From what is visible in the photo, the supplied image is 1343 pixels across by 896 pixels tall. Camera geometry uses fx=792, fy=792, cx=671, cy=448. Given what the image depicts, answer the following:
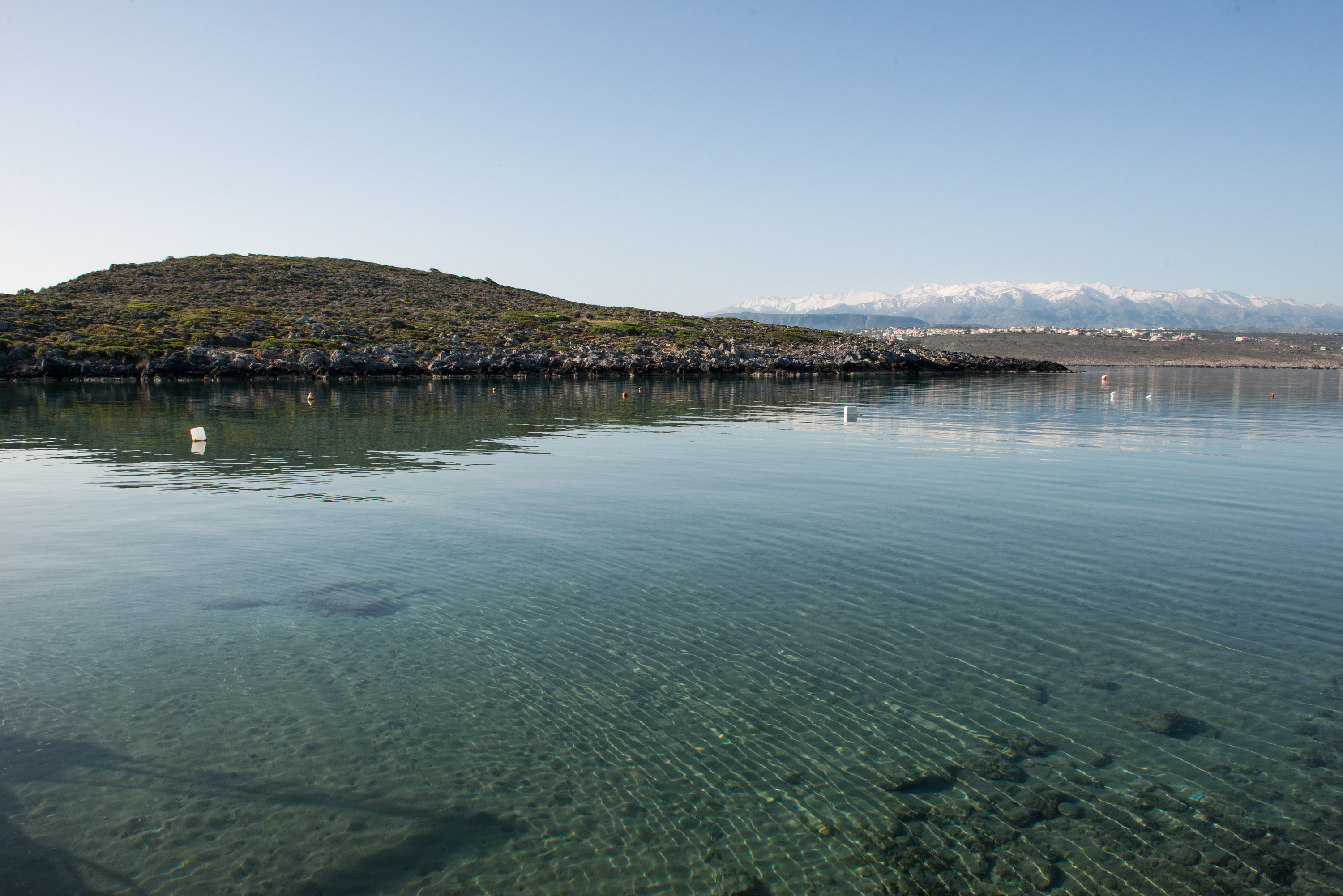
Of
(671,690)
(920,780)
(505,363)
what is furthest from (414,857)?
(505,363)

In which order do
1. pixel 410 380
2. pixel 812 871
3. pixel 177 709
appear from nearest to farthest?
pixel 812 871, pixel 177 709, pixel 410 380

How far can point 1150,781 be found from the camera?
742 cm

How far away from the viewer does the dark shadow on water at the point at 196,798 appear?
599 centimetres

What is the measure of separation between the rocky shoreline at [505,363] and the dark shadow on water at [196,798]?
8604 centimetres

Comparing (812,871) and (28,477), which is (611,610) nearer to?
(812,871)

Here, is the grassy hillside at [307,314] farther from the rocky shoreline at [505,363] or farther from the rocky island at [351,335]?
the rocky shoreline at [505,363]

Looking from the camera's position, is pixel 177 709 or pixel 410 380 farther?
pixel 410 380

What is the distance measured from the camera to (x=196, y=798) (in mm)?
7027

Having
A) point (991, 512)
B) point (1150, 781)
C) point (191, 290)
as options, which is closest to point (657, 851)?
point (1150, 781)

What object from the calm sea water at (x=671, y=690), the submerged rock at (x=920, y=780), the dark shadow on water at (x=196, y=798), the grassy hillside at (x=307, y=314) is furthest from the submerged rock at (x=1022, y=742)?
the grassy hillside at (x=307, y=314)

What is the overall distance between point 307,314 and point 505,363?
126 ft

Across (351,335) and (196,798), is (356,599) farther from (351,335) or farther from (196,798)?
(351,335)

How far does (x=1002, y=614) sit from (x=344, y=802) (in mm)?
9006

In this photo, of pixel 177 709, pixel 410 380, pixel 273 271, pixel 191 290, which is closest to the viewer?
pixel 177 709
